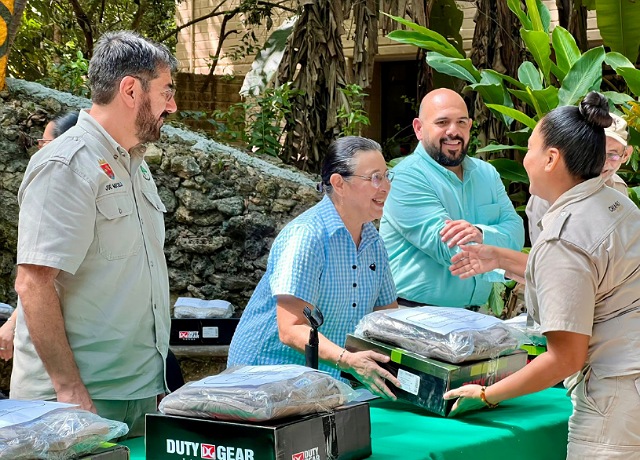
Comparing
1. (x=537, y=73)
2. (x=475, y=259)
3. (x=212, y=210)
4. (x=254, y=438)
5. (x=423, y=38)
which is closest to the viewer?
(x=254, y=438)

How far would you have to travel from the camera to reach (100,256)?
8.34 ft

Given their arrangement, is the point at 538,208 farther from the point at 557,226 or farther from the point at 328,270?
the point at 557,226

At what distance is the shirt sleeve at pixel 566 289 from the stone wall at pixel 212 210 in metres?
4.67

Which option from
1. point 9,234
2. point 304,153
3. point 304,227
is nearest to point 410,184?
point 304,227

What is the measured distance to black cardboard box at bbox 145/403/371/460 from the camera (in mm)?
1960

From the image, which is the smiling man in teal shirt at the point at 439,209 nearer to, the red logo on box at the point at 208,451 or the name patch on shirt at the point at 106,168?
the name patch on shirt at the point at 106,168

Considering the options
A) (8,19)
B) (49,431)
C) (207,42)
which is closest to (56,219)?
(49,431)

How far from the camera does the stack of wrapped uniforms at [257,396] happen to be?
6.59 ft

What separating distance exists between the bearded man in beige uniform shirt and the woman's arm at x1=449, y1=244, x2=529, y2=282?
1.04 metres

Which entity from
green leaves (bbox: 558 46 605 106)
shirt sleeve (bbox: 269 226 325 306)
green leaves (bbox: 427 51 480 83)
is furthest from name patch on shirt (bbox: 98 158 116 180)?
green leaves (bbox: 427 51 480 83)

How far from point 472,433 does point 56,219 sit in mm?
1243

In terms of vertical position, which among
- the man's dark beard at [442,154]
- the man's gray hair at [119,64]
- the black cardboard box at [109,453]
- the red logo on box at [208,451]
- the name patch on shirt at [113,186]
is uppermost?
the man's gray hair at [119,64]

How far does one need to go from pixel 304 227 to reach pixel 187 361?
318cm

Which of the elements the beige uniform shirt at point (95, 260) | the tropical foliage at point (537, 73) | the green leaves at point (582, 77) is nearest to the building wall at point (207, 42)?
the tropical foliage at point (537, 73)
